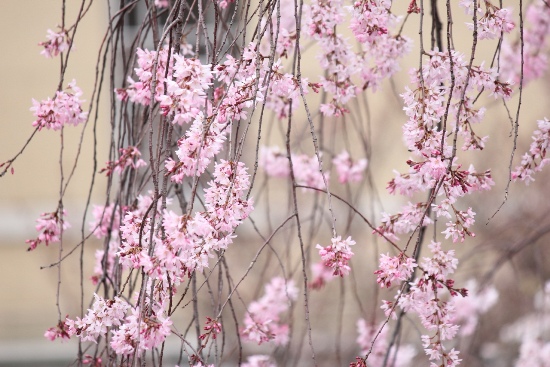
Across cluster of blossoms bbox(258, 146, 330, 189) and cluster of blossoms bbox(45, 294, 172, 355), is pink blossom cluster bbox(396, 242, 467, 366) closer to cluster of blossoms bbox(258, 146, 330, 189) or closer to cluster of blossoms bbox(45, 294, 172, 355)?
cluster of blossoms bbox(45, 294, 172, 355)

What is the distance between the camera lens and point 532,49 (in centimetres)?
231

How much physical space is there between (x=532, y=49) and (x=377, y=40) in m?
1.03

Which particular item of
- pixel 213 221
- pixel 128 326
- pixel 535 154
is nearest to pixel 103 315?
pixel 128 326

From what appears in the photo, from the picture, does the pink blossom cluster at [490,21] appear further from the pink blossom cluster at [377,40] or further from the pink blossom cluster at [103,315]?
the pink blossom cluster at [103,315]

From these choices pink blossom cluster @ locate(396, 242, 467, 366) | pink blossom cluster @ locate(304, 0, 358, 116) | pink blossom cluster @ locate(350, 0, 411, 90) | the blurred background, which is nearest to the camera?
pink blossom cluster @ locate(396, 242, 467, 366)

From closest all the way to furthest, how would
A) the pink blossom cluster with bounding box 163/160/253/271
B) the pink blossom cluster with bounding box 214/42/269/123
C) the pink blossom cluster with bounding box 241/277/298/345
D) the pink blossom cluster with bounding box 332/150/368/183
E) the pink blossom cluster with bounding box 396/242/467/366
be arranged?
the pink blossom cluster with bounding box 163/160/253/271 < the pink blossom cluster with bounding box 214/42/269/123 < the pink blossom cluster with bounding box 396/242/467/366 < the pink blossom cluster with bounding box 241/277/298/345 < the pink blossom cluster with bounding box 332/150/368/183

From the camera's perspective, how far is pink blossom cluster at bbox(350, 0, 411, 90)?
126cm

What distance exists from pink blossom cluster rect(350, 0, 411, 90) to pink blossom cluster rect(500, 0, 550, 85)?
83cm

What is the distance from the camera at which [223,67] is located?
111cm

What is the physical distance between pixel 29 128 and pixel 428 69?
11.8 feet

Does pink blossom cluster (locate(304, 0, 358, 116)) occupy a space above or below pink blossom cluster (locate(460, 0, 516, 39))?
above

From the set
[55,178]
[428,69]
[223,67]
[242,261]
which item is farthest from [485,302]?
[55,178]

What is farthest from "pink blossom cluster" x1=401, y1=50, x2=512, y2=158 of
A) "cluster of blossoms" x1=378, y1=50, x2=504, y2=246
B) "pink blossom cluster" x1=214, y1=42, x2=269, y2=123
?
"pink blossom cluster" x1=214, y1=42, x2=269, y2=123

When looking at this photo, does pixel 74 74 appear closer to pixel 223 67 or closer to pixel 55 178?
pixel 55 178
